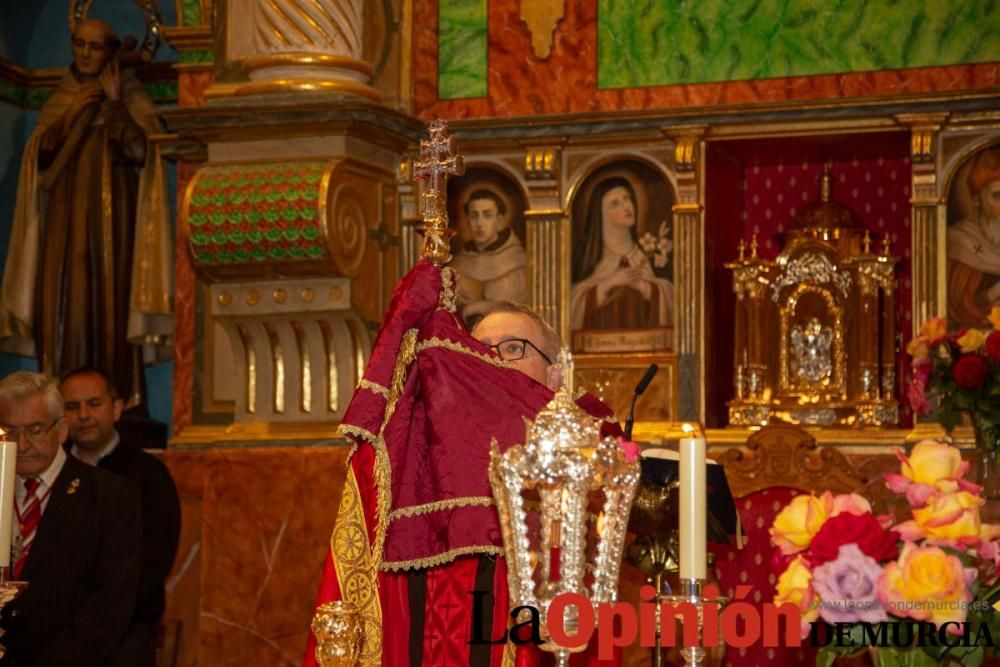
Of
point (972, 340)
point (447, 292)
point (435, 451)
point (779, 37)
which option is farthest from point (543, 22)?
point (435, 451)

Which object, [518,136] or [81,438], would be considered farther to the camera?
[518,136]

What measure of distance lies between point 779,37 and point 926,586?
4605mm

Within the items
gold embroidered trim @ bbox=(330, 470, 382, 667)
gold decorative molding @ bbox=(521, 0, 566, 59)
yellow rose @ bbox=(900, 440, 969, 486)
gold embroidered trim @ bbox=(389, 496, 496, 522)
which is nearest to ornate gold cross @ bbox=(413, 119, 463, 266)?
gold embroidered trim @ bbox=(389, 496, 496, 522)

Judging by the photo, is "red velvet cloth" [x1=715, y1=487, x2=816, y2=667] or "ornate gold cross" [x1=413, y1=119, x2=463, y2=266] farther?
"red velvet cloth" [x1=715, y1=487, x2=816, y2=667]

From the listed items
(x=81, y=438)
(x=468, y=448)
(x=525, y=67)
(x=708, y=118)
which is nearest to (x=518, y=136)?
(x=525, y=67)

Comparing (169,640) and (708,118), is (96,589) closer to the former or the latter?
(169,640)

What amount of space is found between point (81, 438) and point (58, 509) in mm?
1413

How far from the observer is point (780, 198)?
7.30 meters

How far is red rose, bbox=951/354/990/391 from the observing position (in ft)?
18.0

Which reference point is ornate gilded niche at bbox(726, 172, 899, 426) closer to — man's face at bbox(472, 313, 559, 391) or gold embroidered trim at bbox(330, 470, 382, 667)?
man's face at bbox(472, 313, 559, 391)

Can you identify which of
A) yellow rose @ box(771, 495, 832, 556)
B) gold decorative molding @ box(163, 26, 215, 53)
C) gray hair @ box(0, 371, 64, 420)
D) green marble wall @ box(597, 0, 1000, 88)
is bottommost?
yellow rose @ box(771, 495, 832, 556)

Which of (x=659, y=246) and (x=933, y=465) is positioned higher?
(x=659, y=246)

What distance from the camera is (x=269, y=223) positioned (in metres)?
6.68

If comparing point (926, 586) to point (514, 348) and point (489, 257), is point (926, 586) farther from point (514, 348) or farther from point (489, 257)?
point (489, 257)
